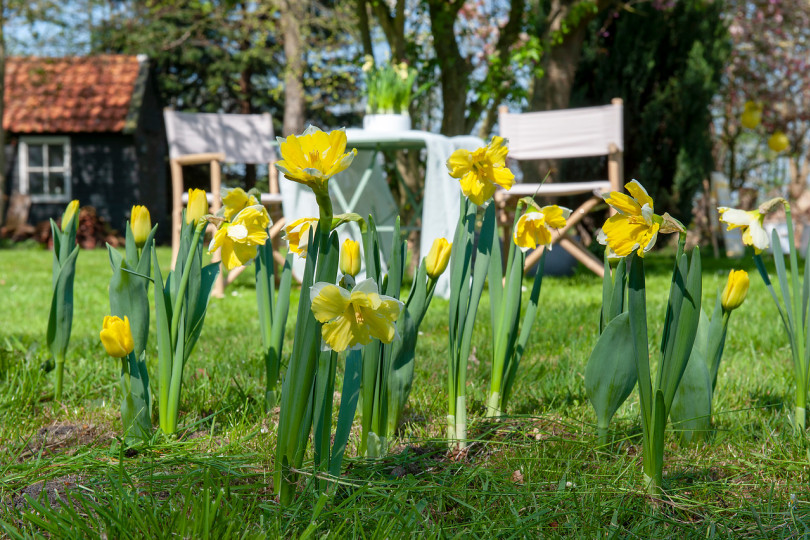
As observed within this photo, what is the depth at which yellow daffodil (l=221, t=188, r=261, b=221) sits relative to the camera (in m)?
1.16

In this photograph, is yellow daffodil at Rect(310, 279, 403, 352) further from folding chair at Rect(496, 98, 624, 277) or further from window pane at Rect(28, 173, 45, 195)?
window pane at Rect(28, 173, 45, 195)

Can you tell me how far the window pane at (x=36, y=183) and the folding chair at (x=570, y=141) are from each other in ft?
35.7

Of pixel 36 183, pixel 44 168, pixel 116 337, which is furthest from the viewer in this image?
pixel 36 183

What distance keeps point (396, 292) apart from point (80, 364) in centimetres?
111

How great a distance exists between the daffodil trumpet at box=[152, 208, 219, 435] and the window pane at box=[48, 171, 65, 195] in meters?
13.2

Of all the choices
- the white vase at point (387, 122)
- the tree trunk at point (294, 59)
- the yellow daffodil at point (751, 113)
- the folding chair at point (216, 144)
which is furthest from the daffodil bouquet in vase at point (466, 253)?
the tree trunk at point (294, 59)

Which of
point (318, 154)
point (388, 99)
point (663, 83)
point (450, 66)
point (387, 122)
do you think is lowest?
point (318, 154)

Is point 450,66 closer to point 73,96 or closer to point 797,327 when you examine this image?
point 797,327

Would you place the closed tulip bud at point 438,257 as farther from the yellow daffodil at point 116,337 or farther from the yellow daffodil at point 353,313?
the yellow daffodil at point 116,337

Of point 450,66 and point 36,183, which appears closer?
point 450,66

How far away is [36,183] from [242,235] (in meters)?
13.7

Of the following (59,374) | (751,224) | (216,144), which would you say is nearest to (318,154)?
(751,224)

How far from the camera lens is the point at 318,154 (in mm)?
878

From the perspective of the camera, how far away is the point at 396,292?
1110 mm
